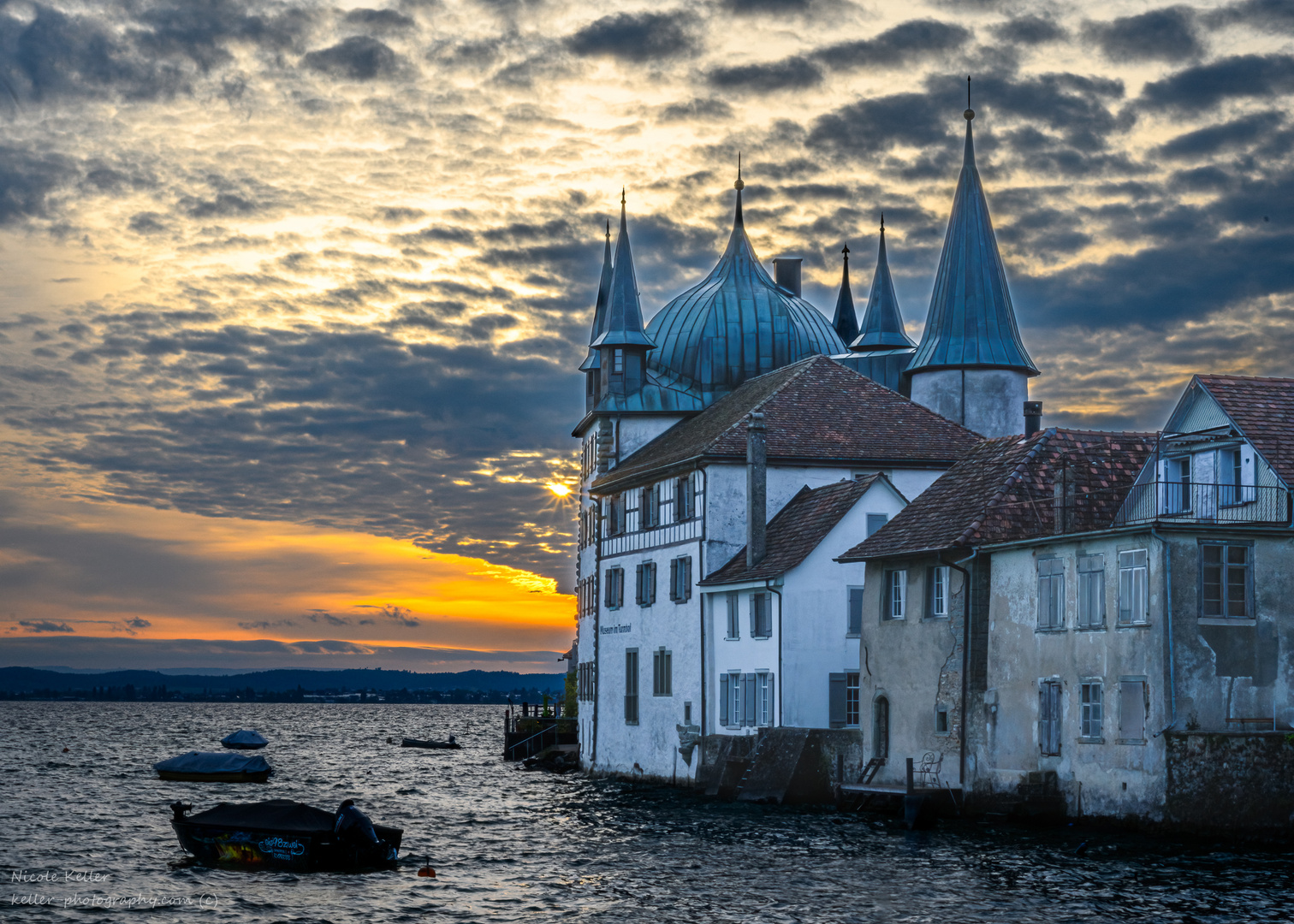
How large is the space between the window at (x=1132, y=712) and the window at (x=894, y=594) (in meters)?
10.9

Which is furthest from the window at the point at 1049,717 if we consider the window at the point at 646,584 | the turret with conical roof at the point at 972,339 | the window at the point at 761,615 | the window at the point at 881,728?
the turret with conical roof at the point at 972,339

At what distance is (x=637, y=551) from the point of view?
72.1m

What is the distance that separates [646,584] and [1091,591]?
28.9 m

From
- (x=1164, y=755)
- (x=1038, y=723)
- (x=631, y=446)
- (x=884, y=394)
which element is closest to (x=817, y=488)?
(x=884, y=394)

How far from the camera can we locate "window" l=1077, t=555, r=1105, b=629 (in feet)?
146

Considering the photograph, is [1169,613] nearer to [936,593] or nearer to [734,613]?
[936,593]

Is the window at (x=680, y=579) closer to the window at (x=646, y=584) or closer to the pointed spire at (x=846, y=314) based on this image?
the window at (x=646, y=584)

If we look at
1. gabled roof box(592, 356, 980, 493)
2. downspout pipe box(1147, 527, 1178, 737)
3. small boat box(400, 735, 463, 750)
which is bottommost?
small boat box(400, 735, 463, 750)

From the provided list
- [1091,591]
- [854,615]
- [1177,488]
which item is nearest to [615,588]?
[854,615]

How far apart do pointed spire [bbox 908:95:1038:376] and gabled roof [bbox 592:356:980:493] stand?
410 inches

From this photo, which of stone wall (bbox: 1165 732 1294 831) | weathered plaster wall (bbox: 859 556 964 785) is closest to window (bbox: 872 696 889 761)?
weathered plaster wall (bbox: 859 556 964 785)

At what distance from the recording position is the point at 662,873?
39969 mm

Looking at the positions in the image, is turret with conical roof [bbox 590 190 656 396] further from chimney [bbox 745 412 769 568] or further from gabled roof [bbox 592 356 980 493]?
chimney [bbox 745 412 769 568]

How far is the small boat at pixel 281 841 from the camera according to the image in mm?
40594
